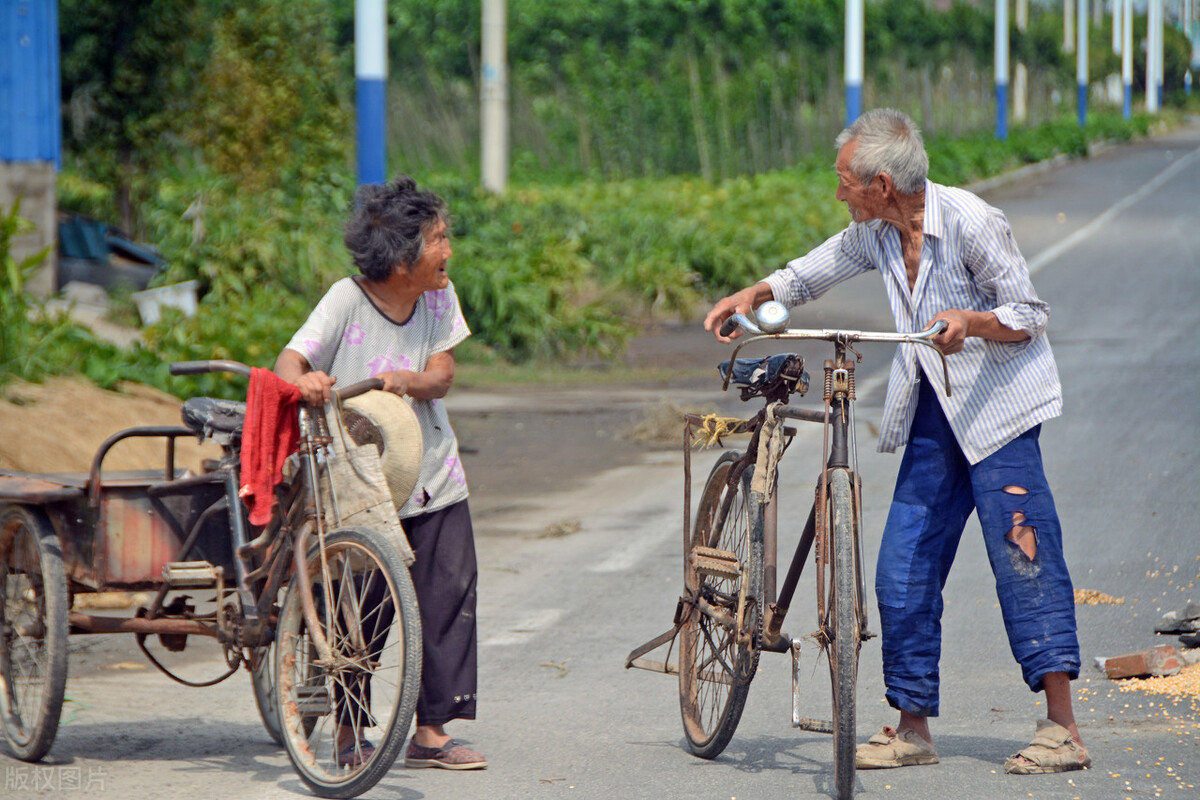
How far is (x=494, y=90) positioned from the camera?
19.8 metres

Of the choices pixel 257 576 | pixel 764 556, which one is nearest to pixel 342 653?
pixel 257 576

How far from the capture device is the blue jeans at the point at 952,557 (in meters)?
4.33

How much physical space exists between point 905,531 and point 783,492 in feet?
13.6

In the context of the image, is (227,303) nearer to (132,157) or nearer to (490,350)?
(490,350)

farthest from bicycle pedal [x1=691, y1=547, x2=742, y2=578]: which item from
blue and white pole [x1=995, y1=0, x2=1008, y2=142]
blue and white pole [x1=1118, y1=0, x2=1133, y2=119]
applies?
blue and white pole [x1=1118, y1=0, x2=1133, y2=119]

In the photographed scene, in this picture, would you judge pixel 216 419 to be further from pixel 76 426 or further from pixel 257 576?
pixel 76 426

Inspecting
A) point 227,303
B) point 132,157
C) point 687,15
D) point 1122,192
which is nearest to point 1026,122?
point 687,15

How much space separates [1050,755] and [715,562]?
1082 millimetres

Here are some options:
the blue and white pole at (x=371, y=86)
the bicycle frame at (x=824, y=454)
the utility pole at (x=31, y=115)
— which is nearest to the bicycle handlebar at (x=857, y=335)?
the bicycle frame at (x=824, y=454)

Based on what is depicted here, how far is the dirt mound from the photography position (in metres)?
7.31

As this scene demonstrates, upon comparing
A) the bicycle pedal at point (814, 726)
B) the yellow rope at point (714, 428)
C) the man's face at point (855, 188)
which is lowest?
the bicycle pedal at point (814, 726)

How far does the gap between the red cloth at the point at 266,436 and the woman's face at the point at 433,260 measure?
538mm

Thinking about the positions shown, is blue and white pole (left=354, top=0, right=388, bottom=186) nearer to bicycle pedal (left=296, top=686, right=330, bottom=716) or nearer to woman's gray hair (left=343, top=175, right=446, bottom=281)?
woman's gray hair (left=343, top=175, right=446, bottom=281)

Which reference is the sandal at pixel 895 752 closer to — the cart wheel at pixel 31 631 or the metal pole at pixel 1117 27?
the cart wheel at pixel 31 631
